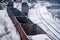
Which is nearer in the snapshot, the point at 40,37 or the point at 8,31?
the point at 40,37

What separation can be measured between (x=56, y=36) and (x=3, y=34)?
13.4 ft

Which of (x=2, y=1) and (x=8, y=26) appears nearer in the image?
(x=8, y=26)

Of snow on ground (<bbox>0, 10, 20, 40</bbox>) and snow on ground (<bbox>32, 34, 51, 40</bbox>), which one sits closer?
snow on ground (<bbox>32, 34, 51, 40</bbox>)

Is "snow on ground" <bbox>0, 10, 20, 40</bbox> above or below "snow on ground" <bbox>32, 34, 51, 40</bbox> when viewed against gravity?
below

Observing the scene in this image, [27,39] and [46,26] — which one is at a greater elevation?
[27,39]

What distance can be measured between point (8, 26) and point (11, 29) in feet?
2.48

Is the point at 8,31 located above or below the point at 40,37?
below

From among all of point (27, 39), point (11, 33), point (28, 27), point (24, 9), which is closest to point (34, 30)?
point (28, 27)

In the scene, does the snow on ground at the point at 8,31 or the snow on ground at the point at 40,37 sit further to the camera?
the snow on ground at the point at 8,31

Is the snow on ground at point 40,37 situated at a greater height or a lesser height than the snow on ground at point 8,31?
greater

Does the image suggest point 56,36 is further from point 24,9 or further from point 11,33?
point 24,9

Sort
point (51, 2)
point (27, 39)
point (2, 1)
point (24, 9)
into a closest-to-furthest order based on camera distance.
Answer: point (27, 39)
point (24, 9)
point (2, 1)
point (51, 2)

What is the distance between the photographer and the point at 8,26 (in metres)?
10.8

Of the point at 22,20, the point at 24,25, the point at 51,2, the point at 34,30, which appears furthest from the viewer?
the point at 51,2
